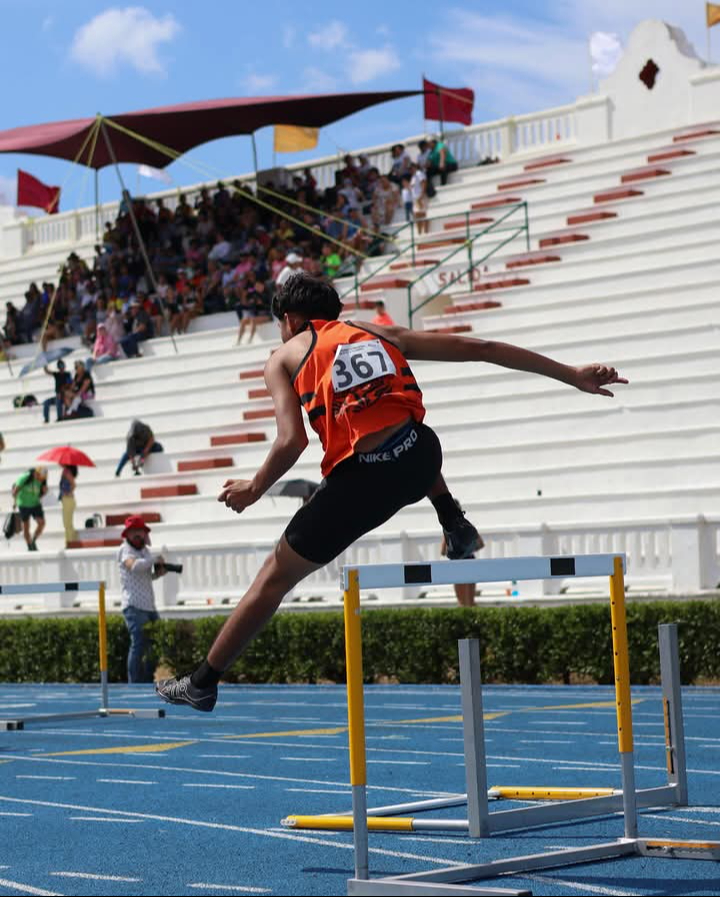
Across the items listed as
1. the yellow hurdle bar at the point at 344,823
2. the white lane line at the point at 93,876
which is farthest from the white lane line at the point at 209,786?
the white lane line at the point at 93,876

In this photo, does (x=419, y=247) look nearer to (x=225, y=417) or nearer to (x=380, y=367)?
(x=225, y=417)

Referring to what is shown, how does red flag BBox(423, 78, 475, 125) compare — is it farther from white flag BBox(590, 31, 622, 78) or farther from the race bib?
the race bib

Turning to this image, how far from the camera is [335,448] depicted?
5738 mm

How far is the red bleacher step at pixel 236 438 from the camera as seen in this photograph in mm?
25766

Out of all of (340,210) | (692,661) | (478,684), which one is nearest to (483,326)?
(340,210)

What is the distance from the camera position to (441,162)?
110 feet

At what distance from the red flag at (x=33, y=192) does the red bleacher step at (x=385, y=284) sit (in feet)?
72.1

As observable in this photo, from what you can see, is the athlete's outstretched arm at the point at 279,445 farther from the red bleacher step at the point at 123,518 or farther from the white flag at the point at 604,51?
the white flag at the point at 604,51

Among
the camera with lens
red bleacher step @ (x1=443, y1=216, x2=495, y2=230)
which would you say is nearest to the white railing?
the camera with lens

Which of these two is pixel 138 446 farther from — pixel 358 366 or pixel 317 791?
pixel 358 366

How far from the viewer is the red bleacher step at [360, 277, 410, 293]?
28516 millimetres

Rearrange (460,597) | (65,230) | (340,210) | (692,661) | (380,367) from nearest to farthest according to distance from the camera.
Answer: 1. (380,367)
2. (692,661)
3. (460,597)
4. (340,210)
5. (65,230)

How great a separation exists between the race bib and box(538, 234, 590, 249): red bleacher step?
2208cm

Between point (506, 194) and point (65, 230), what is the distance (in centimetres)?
1661
